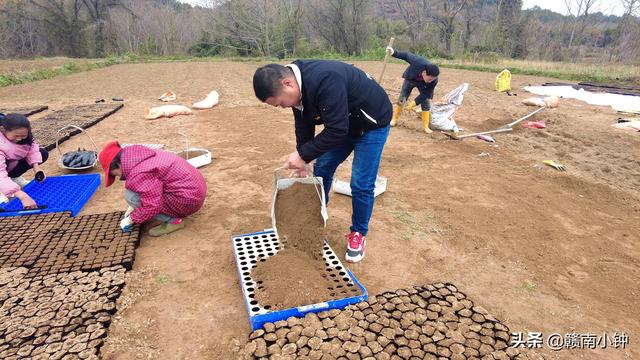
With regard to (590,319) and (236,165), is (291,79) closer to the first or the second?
(590,319)

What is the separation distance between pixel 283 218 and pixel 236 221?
0.96 metres

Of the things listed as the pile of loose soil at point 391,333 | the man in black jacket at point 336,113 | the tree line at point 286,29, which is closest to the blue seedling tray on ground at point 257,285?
the pile of loose soil at point 391,333

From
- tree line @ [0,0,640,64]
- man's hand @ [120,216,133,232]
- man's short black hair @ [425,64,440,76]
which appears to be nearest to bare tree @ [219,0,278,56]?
tree line @ [0,0,640,64]

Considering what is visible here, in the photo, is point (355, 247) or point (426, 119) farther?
point (426, 119)

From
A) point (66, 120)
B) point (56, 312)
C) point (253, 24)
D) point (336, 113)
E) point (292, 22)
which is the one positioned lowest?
point (56, 312)

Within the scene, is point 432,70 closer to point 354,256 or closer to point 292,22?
point 354,256

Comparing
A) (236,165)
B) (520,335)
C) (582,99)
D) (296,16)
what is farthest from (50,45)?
(520,335)

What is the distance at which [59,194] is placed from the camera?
422 cm

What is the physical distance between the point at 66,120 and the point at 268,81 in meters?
7.17

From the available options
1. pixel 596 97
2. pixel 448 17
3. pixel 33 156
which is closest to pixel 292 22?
pixel 448 17

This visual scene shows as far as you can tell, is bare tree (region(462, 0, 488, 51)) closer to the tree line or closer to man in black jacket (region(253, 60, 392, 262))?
the tree line

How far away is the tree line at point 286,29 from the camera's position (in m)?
26.2

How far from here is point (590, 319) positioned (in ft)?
8.56

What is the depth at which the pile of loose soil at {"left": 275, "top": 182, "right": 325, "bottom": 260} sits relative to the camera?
2.92 metres
